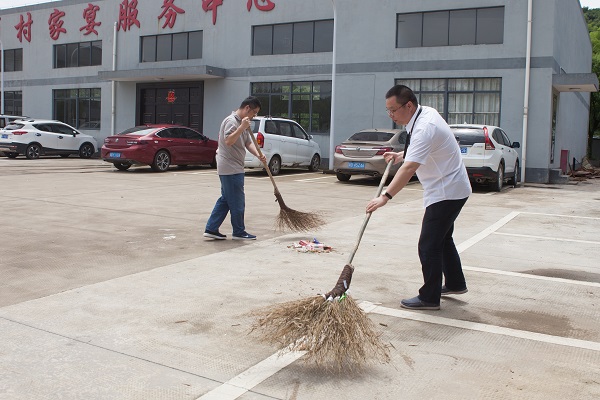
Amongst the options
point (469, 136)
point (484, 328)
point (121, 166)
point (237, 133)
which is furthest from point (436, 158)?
point (121, 166)

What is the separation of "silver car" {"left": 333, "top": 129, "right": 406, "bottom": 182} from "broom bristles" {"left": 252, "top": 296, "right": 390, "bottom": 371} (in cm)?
1173

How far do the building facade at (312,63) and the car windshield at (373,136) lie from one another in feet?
12.9

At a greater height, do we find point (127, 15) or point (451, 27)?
point (127, 15)

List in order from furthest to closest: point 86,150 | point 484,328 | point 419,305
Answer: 1. point 86,150
2. point 419,305
3. point 484,328

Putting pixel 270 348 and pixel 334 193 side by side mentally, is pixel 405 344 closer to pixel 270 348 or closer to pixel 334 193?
pixel 270 348

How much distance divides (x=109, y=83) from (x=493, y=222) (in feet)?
72.1

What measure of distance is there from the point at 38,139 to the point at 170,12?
728cm

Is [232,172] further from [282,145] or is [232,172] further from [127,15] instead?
[127,15]

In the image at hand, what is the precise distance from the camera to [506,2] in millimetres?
18625

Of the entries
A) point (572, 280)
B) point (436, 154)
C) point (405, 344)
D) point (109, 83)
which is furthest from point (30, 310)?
point (109, 83)

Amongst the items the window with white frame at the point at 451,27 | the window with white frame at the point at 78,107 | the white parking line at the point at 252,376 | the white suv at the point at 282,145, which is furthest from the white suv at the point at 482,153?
the window with white frame at the point at 78,107

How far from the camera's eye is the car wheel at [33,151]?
76.3 ft

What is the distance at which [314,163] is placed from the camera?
20375 mm

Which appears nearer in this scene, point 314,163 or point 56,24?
point 314,163
